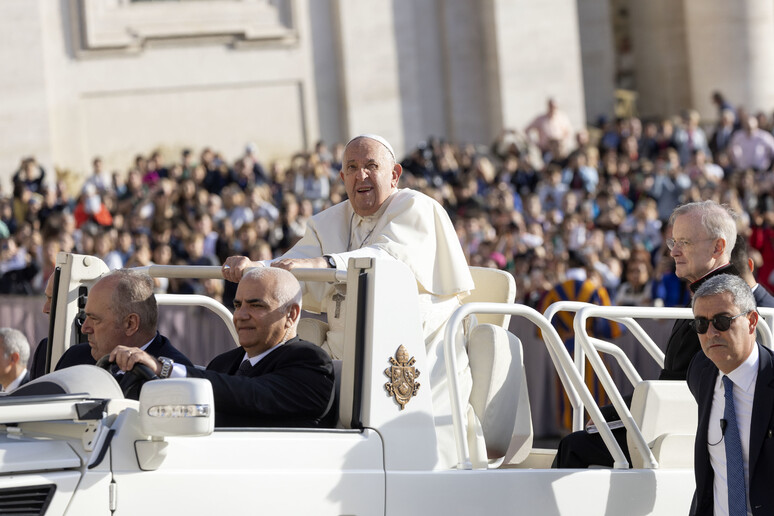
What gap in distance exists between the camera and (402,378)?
5289mm

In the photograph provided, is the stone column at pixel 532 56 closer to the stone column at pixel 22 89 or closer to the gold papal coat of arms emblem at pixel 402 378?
the stone column at pixel 22 89

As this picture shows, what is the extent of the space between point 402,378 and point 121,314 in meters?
1.15

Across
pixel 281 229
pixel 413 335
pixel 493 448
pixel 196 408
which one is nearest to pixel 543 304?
pixel 281 229

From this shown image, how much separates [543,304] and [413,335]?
8873 millimetres

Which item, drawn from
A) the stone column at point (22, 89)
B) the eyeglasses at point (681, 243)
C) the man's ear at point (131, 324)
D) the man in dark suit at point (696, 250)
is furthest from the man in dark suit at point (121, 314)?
the stone column at point (22, 89)

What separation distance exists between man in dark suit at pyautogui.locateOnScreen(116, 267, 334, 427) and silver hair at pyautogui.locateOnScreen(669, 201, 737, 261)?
6.45ft

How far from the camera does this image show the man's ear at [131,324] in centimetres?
565

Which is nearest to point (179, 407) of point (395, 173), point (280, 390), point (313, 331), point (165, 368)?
point (165, 368)

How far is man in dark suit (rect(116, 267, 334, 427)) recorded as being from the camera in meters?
5.15

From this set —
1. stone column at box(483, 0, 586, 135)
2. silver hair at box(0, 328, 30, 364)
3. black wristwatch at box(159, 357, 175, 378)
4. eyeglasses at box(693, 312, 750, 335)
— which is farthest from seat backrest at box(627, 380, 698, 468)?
stone column at box(483, 0, 586, 135)

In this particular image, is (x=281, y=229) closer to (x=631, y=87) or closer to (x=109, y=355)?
(x=109, y=355)

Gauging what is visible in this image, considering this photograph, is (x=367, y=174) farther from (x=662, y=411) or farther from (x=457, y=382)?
(x=662, y=411)

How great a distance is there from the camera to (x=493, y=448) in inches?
247

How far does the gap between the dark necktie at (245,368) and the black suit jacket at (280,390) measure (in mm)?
46
